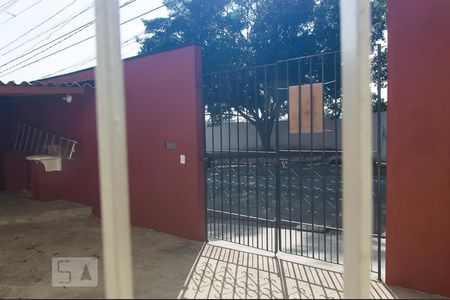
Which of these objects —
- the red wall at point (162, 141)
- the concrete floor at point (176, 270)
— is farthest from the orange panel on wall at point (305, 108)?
the concrete floor at point (176, 270)

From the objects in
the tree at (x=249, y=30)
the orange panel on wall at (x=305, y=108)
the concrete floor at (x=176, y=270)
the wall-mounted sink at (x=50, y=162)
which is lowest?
the concrete floor at (x=176, y=270)

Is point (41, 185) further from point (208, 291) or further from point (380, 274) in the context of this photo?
point (380, 274)

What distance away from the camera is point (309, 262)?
15.5 ft

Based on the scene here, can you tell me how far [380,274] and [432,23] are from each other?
2.38 metres

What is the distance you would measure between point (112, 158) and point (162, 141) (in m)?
3.79

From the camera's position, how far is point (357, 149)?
219 cm

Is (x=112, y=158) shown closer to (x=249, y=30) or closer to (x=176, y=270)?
(x=176, y=270)

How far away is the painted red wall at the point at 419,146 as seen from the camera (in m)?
3.55

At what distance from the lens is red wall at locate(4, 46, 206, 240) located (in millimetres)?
5543

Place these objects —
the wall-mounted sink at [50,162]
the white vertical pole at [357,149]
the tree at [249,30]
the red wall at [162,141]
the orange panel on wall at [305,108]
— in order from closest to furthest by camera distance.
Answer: the white vertical pole at [357,149], the orange panel on wall at [305,108], the red wall at [162,141], the wall-mounted sink at [50,162], the tree at [249,30]

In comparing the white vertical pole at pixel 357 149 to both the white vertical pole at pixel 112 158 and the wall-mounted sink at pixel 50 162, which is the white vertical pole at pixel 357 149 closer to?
the white vertical pole at pixel 112 158

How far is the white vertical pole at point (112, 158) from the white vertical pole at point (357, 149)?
1195 mm

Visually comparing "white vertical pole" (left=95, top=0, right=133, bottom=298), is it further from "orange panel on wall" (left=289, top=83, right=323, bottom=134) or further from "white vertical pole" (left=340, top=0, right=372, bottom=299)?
"orange panel on wall" (left=289, top=83, right=323, bottom=134)

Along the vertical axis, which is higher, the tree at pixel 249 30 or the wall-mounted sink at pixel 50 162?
the tree at pixel 249 30
